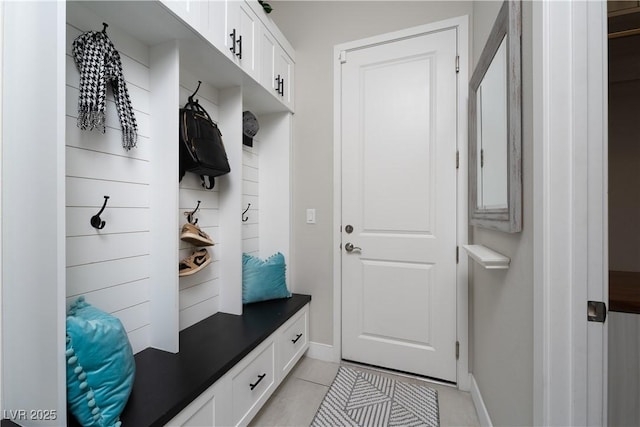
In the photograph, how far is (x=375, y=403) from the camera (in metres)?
1.60

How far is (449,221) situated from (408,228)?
26cm

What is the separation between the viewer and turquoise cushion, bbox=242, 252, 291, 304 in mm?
1841

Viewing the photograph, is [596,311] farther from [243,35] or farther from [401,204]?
[243,35]

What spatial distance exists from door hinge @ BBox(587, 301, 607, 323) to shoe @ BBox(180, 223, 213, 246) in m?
1.56

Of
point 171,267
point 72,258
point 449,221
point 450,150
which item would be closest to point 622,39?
point 450,150

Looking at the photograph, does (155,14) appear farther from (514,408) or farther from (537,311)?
(514,408)

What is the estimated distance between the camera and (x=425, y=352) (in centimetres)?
183

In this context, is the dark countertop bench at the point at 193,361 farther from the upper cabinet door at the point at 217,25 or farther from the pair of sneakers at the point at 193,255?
the upper cabinet door at the point at 217,25

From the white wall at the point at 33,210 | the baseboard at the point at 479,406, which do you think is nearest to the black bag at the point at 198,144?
the white wall at the point at 33,210

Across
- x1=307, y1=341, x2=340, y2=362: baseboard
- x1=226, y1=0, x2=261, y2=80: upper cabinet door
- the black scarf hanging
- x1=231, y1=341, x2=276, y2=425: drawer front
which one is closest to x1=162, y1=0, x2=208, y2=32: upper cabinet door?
x1=226, y1=0, x2=261, y2=80: upper cabinet door

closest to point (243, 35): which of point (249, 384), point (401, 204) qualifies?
point (401, 204)

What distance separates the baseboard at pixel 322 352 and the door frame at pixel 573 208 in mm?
1439

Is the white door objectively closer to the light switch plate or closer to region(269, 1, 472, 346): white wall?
region(269, 1, 472, 346): white wall

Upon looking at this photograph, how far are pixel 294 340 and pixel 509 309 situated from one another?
4.30ft
